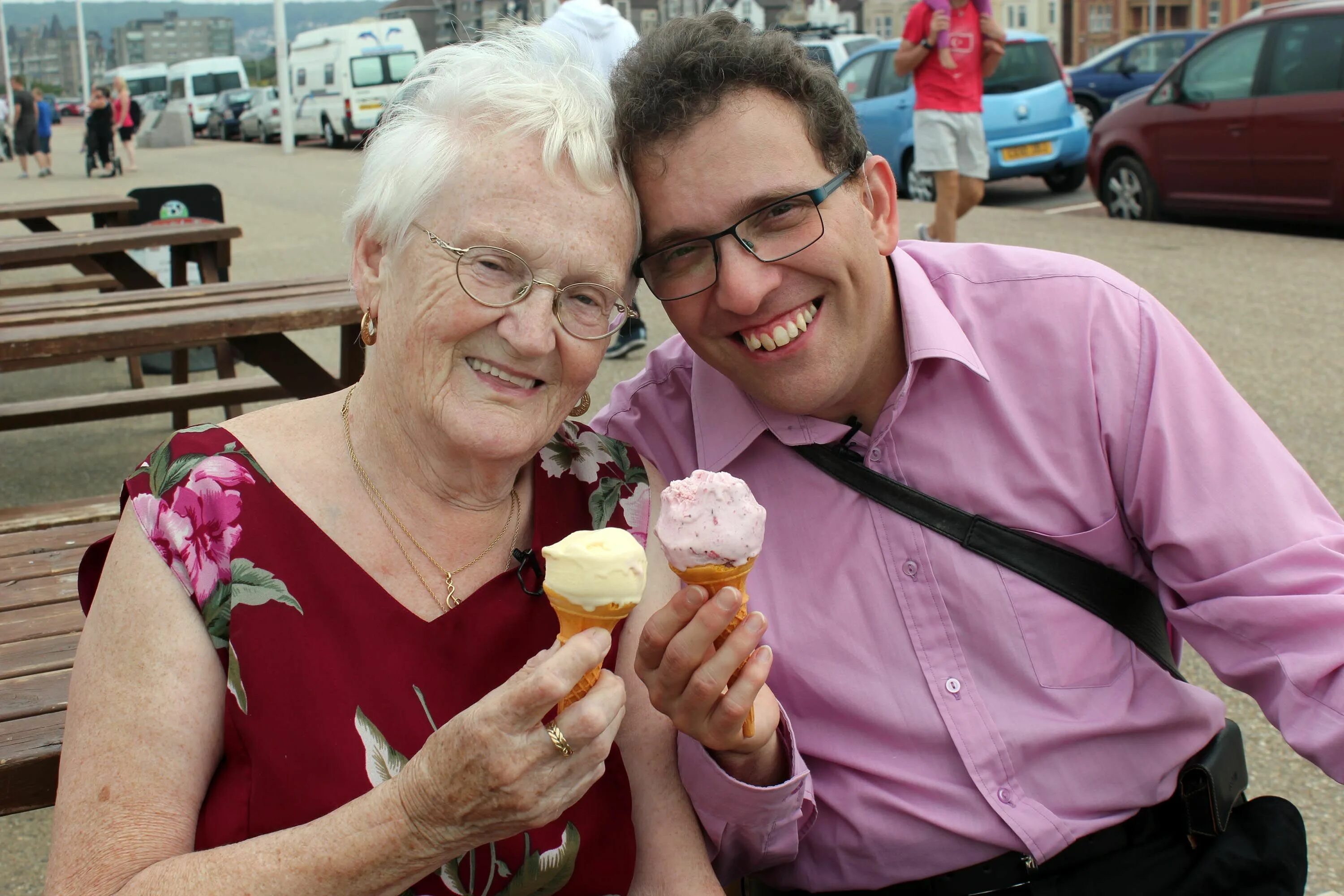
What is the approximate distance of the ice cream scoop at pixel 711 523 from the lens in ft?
5.56

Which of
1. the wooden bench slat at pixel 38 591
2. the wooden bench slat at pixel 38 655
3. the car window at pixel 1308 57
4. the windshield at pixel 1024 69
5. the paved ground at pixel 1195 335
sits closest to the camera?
the wooden bench slat at pixel 38 655

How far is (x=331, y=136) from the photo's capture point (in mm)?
31031

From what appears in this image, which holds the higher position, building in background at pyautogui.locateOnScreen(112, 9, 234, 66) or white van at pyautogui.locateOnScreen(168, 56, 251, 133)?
building in background at pyautogui.locateOnScreen(112, 9, 234, 66)

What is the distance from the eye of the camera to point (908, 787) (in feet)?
6.75

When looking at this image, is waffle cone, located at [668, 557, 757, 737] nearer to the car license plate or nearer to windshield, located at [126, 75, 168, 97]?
the car license plate

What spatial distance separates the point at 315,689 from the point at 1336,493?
14.5 ft

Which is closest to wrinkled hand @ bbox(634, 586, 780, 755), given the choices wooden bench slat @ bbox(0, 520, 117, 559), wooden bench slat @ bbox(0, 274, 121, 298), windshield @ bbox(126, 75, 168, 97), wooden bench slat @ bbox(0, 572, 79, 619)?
wooden bench slat @ bbox(0, 572, 79, 619)

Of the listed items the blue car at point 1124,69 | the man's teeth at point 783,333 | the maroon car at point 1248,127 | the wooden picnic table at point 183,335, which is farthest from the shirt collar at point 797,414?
the blue car at point 1124,69

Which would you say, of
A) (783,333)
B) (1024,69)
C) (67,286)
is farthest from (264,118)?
(783,333)

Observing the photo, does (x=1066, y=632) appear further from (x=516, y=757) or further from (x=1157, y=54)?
(x=1157, y=54)

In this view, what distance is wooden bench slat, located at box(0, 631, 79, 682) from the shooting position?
223 cm

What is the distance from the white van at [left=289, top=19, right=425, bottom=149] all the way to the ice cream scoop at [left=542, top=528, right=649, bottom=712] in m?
27.4

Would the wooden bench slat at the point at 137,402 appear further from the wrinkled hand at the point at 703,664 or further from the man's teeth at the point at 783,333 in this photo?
the wrinkled hand at the point at 703,664

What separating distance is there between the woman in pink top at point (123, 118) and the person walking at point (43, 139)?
1826 millimetres
